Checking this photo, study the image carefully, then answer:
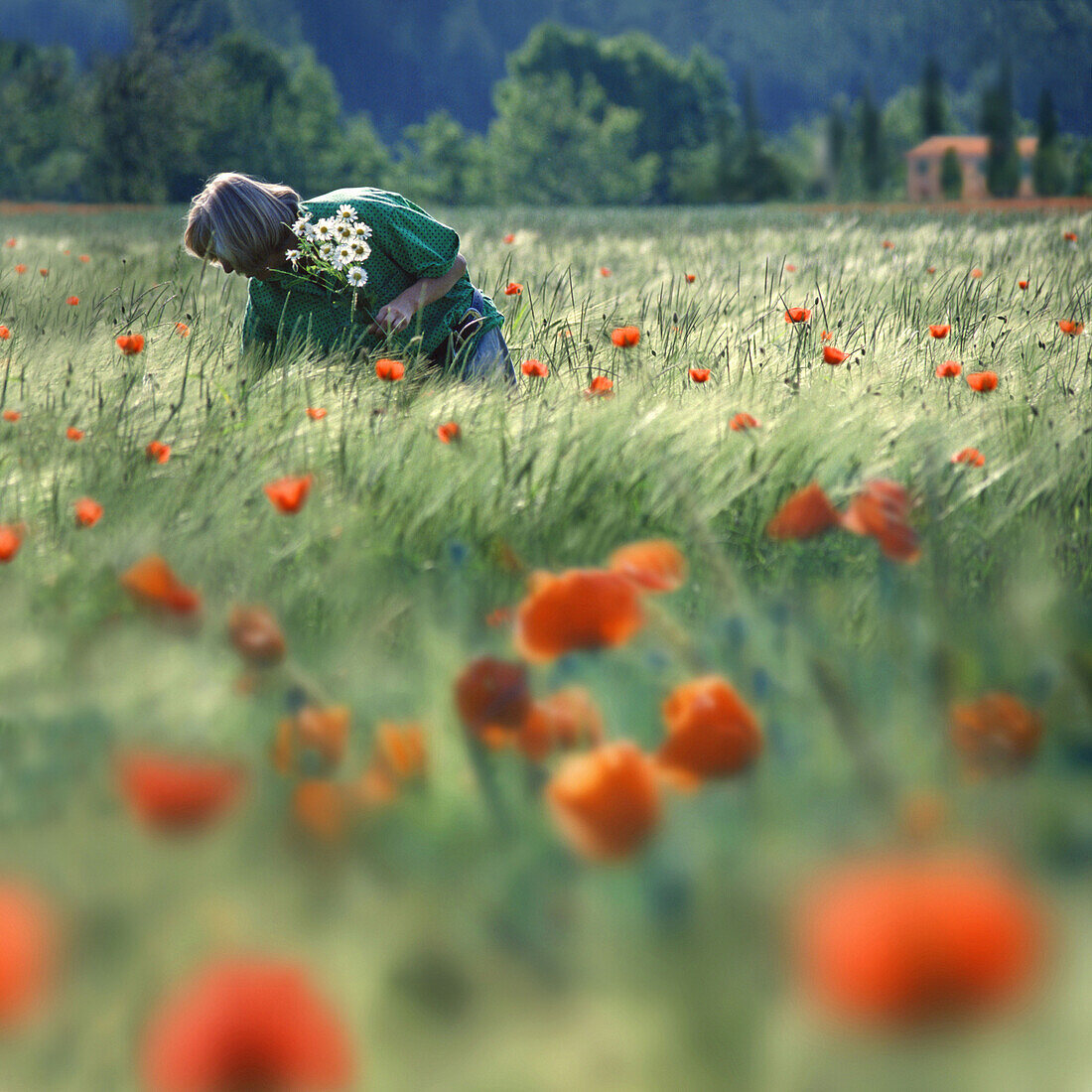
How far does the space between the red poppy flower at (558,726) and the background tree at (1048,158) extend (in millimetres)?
40678

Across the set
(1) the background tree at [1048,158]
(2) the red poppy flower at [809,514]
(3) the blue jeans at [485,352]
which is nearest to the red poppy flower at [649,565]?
(2) the red poppy flower at [809,514]

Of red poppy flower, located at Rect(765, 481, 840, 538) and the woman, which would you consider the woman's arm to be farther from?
red poppy flower, located at Rect(765, 481, 840, 538)

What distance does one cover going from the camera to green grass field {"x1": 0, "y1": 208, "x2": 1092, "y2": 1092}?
0.42m

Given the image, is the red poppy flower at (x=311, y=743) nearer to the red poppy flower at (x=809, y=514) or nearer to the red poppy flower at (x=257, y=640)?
the red poppy flower at (x=257, y=640)

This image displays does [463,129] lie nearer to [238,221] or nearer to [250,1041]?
[238,221]

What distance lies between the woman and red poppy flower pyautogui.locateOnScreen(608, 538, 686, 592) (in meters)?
1.39

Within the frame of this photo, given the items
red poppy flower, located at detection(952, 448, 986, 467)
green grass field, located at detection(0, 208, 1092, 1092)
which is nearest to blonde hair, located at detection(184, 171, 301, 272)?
green grass field, located at detection(0, 208, 1092, 1092)

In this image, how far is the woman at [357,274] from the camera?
2338mm

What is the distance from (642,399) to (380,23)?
158m

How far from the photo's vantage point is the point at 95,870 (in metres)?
0.51

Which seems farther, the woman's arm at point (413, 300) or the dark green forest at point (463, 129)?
the dark green forest at point (463, 129)

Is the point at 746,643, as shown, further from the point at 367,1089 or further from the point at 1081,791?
the point at 367,1089

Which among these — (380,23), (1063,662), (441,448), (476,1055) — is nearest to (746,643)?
(1063,662)

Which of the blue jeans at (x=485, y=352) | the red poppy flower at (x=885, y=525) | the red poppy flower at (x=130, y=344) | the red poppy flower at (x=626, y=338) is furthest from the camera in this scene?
the blue jeans at (x=485, y=352)
